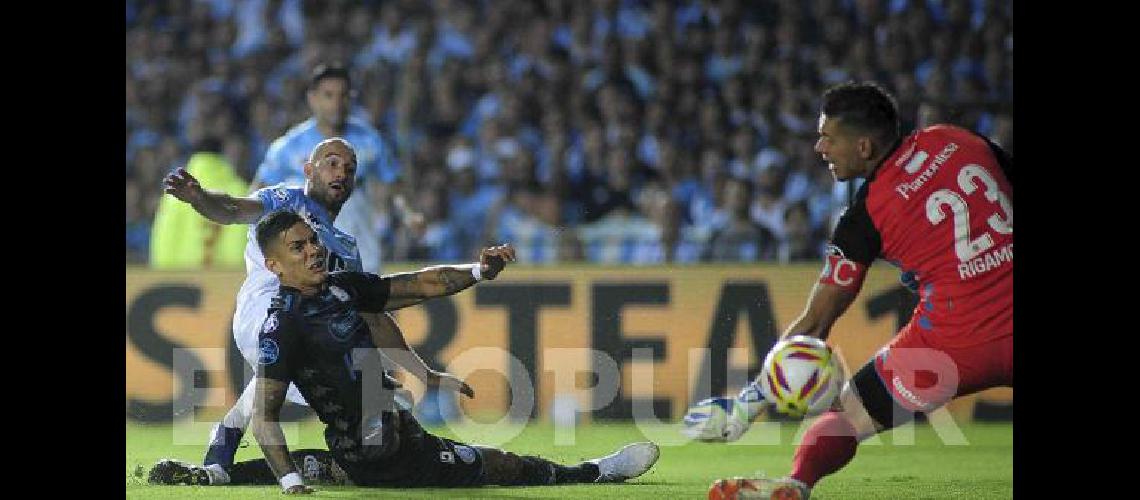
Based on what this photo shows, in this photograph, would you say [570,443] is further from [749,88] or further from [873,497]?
[749,88]

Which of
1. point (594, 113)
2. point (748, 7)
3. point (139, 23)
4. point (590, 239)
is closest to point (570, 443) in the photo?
point (590, 239)

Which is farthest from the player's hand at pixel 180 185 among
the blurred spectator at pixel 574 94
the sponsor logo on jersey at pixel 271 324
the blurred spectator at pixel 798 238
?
the blurred spectator at pixel 798 238

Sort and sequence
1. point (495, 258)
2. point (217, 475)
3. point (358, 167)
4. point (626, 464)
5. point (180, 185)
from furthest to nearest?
point (358, 167) < point (626, 464) < point (217, 475) < point (495, 258) < point (180, 185)

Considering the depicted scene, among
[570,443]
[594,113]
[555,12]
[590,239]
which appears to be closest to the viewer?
[570,443]

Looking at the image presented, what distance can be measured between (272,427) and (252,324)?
0.90 m

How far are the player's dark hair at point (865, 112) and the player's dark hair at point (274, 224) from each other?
2346 millimetres

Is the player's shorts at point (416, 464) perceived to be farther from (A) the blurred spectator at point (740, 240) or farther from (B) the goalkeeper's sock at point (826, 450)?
(A) the blurred spectator at point (740, 240)

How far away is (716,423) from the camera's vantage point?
645cm

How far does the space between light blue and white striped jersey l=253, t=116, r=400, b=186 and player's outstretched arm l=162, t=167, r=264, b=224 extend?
656mm

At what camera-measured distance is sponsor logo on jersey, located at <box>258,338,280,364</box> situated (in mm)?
7129

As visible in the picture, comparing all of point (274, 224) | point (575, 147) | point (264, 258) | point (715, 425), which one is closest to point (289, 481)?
point (264, 258)

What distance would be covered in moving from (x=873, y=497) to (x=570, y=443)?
2649 millimetres

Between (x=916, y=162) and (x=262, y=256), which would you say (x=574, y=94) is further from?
(x=916, y=162)
